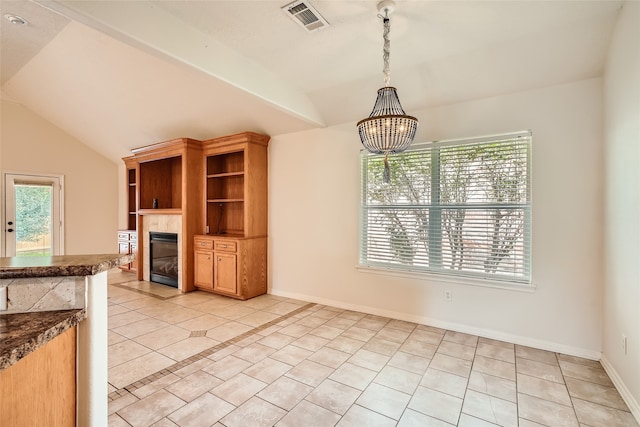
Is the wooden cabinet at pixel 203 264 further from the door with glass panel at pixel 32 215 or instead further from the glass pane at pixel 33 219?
the glass pane at pixel 33 219

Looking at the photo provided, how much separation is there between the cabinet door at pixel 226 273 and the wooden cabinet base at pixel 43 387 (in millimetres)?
3237

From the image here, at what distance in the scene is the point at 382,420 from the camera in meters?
1.97

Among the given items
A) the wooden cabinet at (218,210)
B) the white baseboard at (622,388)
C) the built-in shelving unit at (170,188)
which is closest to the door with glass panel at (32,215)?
the built-in shelving unit at (170,188)

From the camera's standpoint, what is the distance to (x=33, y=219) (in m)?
6.00

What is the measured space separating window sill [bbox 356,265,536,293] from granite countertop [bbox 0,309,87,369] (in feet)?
10.2

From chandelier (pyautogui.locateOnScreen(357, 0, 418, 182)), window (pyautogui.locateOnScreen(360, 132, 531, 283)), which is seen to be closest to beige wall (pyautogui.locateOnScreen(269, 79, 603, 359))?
window (pyautogui.locateOnScreen(360, 132, 531, 283))

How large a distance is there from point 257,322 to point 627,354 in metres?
3.23

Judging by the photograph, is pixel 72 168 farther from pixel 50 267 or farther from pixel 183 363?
pixel 50 267

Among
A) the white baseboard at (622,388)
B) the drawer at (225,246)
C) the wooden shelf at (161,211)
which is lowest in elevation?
the white baseboard at (622,388)

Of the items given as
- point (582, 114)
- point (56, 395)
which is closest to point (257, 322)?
point (56, 395)

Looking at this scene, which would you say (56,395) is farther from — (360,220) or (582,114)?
(582,114)

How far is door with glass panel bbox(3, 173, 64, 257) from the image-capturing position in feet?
18.8

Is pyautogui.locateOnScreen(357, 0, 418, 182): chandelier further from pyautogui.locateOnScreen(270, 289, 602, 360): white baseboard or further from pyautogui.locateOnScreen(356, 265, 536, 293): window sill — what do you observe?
pyautogui.locateOnScreen(270, 289, 602, 360): white baseboard

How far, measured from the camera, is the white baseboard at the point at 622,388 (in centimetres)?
199
